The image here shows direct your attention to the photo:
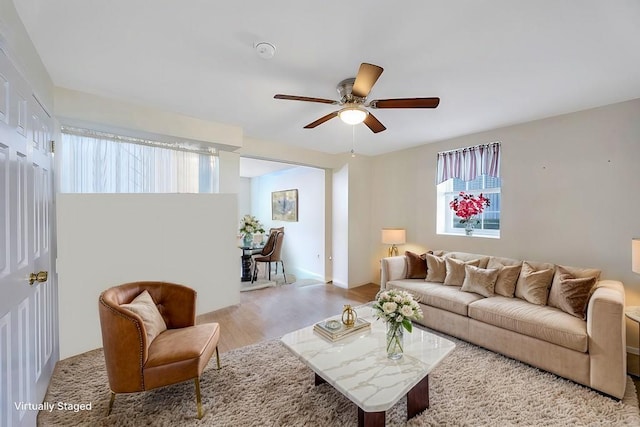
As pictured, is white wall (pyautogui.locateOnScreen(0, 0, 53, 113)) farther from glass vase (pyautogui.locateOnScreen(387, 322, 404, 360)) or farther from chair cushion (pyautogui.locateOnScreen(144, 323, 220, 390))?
glass vase (pyautogui.locateOnScreen(387, 322, 404, 360))

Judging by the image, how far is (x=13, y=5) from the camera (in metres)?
1.46

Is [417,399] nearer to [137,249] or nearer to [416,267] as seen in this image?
[416,267]

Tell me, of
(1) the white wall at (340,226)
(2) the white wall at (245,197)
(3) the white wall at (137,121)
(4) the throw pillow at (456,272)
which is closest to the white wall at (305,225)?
(1) the white wall at (340,226)

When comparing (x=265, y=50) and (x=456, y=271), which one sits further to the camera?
(x=456, y=271)

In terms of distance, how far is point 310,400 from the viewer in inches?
76.2

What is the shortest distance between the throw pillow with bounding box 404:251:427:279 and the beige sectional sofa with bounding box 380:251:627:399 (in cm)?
2

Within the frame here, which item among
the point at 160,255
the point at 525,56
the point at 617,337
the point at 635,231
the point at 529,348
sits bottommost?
Result: the point at 529,348

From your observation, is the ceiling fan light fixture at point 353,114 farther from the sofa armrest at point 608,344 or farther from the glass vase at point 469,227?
the glass vase at point 469,227

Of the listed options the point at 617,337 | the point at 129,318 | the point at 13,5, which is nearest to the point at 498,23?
the point at 617,337

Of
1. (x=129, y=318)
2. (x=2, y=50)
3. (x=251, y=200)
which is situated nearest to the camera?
(x=2, y=50)

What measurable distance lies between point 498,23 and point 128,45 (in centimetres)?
234

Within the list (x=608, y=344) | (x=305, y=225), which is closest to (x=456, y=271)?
(x=608, y=344)

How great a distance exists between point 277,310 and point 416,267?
1.99 m

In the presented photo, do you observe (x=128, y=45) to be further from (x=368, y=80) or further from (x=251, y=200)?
(x=251, y=200)
